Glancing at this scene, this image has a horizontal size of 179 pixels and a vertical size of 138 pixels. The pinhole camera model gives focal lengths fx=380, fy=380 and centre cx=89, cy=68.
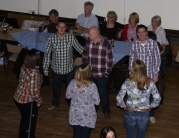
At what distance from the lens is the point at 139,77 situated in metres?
4.09

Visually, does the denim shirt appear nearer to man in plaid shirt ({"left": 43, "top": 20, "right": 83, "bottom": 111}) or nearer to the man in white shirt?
man in plaid shirt ({"left": 43, "top": 20, "right": 83, "bottom": 111})

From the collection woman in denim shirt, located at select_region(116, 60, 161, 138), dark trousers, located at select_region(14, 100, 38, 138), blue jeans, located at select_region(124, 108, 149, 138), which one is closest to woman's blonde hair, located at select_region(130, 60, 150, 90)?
woman in denim shirt, located at select_region(116, 60, 161, 138)

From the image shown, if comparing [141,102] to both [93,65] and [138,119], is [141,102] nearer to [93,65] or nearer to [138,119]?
[138,119]

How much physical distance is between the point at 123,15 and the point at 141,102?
15.6 ft

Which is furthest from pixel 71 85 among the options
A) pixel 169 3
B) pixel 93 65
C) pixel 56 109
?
pixel 169 3

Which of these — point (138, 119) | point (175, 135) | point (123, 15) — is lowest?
point (175, 135)

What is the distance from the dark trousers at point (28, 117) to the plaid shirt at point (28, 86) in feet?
0.26

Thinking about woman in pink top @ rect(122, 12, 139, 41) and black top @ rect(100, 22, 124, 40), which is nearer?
woman in pink top @ rect(122, 12, 139, 41)

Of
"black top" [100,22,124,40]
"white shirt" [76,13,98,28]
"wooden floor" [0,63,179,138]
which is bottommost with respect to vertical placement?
"wooden floor" [0,63,179,138]

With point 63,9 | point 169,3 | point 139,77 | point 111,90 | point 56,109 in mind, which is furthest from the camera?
point 63,9

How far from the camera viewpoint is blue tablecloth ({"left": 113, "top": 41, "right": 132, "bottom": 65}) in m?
6.33

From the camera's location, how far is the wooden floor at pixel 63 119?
5.38 meters

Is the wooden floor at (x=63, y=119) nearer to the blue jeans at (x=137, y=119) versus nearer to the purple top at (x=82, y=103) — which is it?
the blue jeans at (x=137, y=119)

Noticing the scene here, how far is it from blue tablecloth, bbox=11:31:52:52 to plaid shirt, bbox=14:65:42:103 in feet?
7.59
